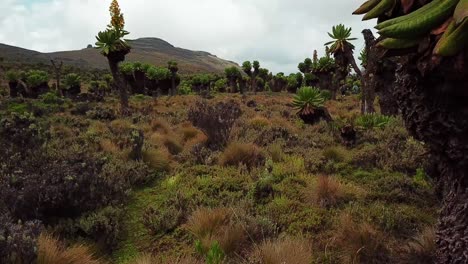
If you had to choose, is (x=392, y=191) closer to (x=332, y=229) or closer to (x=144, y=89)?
(x=332, y=229)

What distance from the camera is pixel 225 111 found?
12.5 metres

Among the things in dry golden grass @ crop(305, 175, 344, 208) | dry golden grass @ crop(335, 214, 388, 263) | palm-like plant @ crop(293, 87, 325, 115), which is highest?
palm-like plant @ crop(293, 87, 325, 115)

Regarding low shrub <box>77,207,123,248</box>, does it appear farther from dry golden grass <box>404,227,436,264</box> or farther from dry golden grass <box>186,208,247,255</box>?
dry golden grass <box>404,227,436,264</box>

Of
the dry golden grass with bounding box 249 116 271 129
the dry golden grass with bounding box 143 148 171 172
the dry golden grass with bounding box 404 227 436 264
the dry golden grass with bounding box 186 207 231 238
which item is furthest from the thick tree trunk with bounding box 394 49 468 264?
the dry golden grass with bounding box 249 116 271 129

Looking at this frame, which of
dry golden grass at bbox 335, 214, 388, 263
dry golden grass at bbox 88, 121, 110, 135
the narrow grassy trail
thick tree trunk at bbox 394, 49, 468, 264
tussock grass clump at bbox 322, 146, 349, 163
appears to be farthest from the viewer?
dry golden grass at bbox 88, 121, 110, 135

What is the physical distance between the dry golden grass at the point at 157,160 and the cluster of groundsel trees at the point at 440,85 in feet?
19.4

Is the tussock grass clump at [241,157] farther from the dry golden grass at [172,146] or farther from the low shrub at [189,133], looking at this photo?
the low shrub at [189,133]

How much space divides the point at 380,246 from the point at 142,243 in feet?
10.4

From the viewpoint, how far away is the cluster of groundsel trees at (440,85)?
3.31 m

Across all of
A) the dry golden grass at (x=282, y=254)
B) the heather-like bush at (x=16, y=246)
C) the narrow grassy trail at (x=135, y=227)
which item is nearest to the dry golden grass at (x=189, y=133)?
the narrow grassy trail at (x=135, y=227)

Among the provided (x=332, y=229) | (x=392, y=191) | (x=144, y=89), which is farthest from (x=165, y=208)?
(x=144, y=89)

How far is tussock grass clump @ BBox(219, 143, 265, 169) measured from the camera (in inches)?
358

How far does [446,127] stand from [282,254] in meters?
A: 2.10

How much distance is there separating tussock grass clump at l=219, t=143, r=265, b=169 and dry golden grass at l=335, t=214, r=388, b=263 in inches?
147
